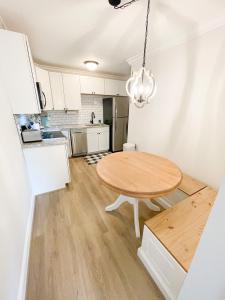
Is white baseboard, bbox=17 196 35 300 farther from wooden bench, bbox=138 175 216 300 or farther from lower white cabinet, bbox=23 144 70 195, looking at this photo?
wooden bench, bbox=138 175 216 300

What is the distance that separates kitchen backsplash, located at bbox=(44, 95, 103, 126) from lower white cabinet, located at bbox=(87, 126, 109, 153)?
1.88 ft

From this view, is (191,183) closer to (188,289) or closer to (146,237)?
(146,237)

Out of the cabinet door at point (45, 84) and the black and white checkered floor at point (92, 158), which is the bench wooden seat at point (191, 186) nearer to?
the black and white checkered floor at point (92, 158)

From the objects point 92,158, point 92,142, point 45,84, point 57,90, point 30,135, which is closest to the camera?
point 30,135

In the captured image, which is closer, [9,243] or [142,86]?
[9,243]

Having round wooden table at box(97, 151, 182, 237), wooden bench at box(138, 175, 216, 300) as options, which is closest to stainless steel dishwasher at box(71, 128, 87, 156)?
round wooden table at box(97, 151, 182, 237)

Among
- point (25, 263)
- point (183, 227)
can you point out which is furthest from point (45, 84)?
point (183, 227)

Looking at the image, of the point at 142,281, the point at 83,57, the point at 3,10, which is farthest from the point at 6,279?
the point at 83,57

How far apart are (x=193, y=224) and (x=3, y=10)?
2.70 metres

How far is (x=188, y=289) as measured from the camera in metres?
0.65

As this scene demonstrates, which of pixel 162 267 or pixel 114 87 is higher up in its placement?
pixel 114 87

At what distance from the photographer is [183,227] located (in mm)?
1166

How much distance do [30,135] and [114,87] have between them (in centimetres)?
290

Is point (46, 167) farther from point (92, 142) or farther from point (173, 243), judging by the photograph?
point (173, 243)
